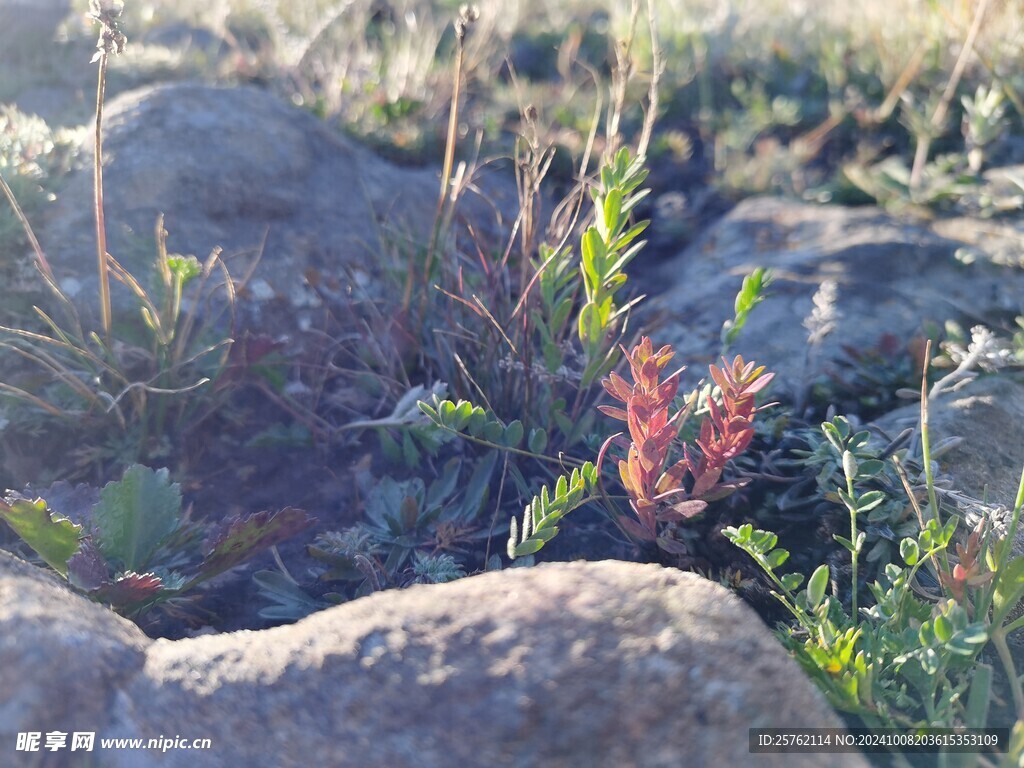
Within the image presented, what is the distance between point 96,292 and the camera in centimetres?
264

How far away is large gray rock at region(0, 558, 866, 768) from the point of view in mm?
1251

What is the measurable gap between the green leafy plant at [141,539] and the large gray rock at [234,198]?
0.88 metres

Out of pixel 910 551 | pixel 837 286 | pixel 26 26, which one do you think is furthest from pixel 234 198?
pixel 26 26

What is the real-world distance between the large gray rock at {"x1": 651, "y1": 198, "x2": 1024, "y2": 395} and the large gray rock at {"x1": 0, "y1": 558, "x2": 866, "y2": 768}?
125cm

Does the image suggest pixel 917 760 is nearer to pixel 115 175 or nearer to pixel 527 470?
pixel 527 470

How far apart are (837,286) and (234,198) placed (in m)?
2.20

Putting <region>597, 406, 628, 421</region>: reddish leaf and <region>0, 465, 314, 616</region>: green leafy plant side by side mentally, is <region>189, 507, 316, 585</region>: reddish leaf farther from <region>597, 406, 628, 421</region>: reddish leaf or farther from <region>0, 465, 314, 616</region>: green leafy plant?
<region>597, 406, 628, 421</region>: reddish leaf

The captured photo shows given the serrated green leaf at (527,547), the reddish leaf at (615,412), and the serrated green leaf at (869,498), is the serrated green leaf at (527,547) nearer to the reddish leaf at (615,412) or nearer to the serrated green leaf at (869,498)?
the reddish leaf at (615,412)

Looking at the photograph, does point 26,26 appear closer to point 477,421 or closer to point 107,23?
point 107,23

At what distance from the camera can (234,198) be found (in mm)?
3051

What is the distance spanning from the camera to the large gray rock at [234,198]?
2781 millimetres

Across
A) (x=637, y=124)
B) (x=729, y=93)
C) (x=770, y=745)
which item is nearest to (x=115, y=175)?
(x=770, y=745)

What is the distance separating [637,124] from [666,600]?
4016 millimetres

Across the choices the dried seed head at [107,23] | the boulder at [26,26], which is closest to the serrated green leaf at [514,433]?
the dried seed head at [107,23]
